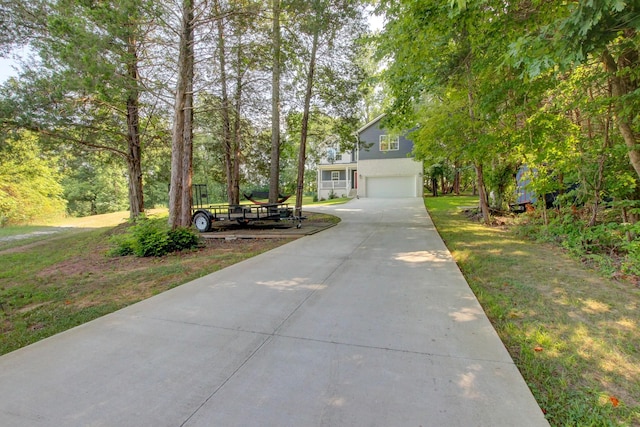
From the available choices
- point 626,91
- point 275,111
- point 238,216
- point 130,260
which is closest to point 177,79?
point 275,111

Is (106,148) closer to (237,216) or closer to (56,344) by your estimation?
(237,216)

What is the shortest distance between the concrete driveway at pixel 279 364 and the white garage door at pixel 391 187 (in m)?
20.9

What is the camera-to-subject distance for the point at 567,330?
2.88 metres

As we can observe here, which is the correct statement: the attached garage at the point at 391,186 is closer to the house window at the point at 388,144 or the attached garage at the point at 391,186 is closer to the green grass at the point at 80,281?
the house window at the point at 388,144

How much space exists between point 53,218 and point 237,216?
21.6 meters

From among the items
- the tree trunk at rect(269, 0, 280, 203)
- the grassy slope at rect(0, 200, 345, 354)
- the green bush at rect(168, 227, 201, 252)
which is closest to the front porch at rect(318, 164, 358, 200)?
the tree trunk at rect(269, 0, 280, 203)

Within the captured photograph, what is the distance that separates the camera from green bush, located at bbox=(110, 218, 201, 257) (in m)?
6.62

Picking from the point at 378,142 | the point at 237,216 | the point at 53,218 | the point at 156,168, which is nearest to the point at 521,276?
the point at 237,216

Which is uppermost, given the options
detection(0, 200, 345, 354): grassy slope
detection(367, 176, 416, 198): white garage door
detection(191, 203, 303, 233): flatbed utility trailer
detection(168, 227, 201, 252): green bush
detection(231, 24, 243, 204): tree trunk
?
detection(231, 24, 243, 204): tree trunk

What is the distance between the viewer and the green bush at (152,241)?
6.62 m

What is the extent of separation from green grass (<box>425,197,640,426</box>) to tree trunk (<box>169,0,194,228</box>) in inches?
280

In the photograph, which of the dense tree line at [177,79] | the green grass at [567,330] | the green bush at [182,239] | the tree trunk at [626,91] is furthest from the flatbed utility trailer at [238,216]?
the tree trunk at [626,91]

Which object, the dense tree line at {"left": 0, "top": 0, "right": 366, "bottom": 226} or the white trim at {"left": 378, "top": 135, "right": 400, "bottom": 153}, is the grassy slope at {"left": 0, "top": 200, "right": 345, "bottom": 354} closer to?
the dense tree line at {"left": 0, "top": 0, "right": 366, "bottom": 226}

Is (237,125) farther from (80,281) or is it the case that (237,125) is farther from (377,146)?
(377,146)
